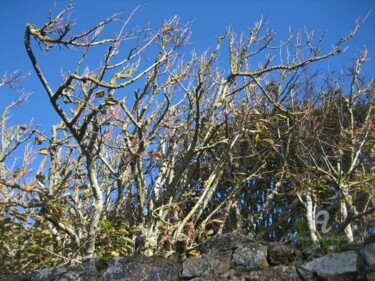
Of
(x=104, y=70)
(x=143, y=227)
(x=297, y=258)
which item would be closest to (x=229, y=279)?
(x=297, y=258)

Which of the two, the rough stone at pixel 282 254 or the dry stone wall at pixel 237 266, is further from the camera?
the rough stone at pixel 282 254

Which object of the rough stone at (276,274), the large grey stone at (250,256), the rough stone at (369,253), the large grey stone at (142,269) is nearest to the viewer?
the rough stone at (369,253)

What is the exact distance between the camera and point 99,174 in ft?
26.5

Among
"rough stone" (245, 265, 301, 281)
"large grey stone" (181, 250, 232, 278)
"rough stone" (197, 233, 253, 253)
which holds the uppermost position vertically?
"rough stone" (197, 233, 253, 253)

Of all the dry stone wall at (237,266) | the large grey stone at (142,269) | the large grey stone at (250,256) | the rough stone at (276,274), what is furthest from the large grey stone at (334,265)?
the large grey stone at (142,269)

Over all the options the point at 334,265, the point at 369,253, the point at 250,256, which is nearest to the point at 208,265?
the point at 250,256

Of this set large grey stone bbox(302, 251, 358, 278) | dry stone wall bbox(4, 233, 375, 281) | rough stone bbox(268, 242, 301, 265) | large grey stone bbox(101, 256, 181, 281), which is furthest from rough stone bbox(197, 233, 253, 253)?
large grey stone bbox(302, 251, 358, 278)

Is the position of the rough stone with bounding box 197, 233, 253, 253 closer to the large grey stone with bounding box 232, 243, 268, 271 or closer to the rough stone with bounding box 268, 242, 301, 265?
the large grey stone with bounding box 232, 243, 268, 271

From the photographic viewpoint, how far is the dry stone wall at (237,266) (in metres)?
3.07

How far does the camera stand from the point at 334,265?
10.2ft

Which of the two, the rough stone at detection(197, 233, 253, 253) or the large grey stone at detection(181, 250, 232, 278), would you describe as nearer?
the large grey stone at detection(181, 250, 232, 278)

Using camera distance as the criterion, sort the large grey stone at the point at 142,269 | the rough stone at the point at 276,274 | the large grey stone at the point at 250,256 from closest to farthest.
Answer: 1. the rough stone at the point at 276,274
2. the large grey stone at the point at 250,256
3. the large grey stone at the point at 142,269

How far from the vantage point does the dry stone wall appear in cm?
307

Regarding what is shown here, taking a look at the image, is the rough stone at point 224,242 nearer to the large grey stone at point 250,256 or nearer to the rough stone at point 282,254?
the large grey stone at point 250,256
